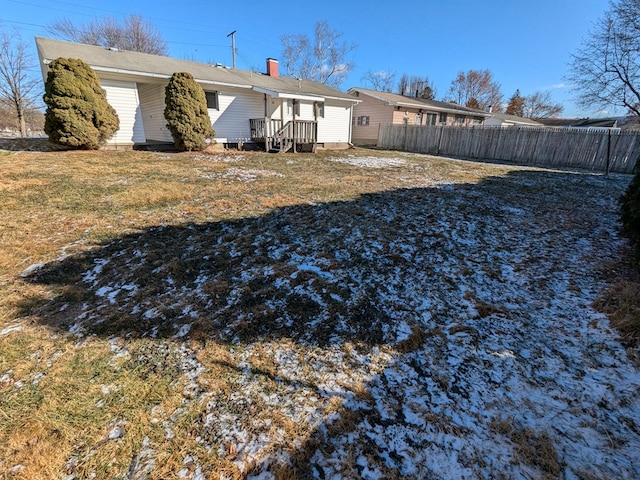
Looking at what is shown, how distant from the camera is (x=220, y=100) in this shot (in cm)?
1351

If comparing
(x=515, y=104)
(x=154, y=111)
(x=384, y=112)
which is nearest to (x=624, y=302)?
(x=154, y=111)

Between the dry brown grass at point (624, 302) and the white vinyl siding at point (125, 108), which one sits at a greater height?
the white vinyl siding at point (125, 108)

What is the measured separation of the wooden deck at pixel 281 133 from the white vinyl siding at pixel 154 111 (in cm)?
377

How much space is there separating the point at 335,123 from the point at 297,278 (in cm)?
1612

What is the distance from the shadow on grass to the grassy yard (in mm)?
23

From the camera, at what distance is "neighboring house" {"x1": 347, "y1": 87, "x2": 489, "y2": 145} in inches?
860

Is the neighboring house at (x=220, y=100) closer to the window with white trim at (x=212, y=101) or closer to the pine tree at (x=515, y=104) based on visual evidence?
the window with white trim at (x=212, y=101)

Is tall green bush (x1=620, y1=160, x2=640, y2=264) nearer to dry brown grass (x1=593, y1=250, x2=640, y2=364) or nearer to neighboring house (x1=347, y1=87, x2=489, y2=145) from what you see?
dry brown grass (x1=593, y1=250, x2=640, y2=364)

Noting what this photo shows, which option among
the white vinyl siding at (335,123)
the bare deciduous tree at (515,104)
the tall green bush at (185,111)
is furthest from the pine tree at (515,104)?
the tall green bush at (185,111)

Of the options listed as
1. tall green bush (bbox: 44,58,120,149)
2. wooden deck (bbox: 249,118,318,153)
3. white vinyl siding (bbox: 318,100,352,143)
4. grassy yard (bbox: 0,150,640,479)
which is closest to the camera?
grassy yard (bbox: 0,150,640,479)

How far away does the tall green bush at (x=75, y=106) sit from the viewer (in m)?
9.30

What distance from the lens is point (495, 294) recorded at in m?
3.25

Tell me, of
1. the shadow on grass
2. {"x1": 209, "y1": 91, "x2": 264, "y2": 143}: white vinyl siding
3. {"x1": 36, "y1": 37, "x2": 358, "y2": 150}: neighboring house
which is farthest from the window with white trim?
the shadow on grass

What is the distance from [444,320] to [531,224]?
3502mm
